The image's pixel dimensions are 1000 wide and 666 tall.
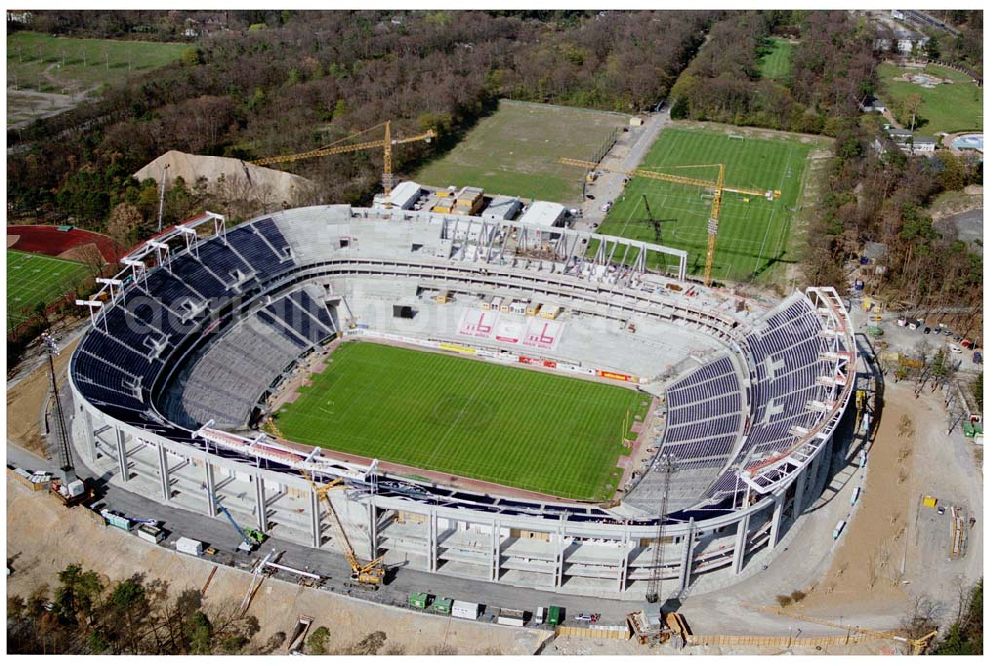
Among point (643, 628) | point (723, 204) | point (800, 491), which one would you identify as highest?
point (723, 204)

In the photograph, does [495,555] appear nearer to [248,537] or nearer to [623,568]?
[623,568]

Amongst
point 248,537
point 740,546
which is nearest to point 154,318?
point 248,537

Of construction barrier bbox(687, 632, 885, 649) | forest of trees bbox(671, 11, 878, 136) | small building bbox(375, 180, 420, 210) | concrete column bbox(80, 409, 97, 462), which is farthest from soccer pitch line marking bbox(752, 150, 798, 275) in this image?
concrete column bbox(80, 409, 97, 462)

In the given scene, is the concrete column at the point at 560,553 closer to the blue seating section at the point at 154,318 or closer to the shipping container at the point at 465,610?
the shipping container at the point at 465,610

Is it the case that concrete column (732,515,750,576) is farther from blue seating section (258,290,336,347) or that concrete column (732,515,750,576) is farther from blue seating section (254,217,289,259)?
blue seating section (254,217,289,259)

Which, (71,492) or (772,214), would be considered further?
(772,214)

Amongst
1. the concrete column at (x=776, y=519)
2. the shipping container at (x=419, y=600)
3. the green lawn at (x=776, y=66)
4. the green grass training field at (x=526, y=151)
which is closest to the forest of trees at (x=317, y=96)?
the green grass training field at (x=526, y=151)
